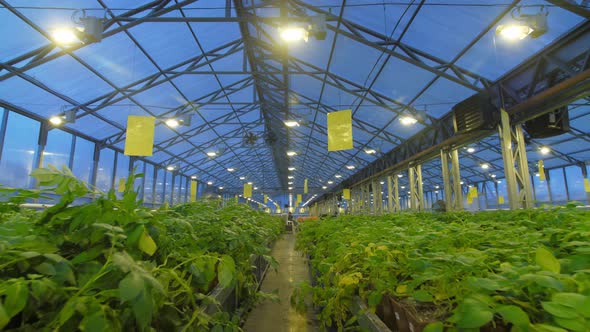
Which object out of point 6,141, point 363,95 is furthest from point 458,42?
point 6,141

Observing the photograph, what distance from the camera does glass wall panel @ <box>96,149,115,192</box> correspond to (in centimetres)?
1342

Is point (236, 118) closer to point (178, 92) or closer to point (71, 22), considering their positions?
point (178, 92)

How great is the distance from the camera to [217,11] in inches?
303

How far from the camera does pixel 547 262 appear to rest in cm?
73

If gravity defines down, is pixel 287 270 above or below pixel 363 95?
below

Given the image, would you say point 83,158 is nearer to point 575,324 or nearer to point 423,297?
point 423,297

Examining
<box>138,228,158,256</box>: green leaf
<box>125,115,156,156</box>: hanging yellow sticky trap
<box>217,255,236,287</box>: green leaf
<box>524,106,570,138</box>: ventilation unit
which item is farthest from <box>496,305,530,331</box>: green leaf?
<box>524,106,570,138</box>: ventilation unit

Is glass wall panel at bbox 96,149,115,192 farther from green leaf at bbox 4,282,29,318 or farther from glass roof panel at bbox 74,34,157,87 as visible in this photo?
green leaf at bbox 4,282,29,318

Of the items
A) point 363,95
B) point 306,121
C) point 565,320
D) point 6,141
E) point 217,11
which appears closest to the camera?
point 565,320

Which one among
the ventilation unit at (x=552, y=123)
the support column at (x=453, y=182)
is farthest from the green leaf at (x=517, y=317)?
the support column at (x=453, y=182)

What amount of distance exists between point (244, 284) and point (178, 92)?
433 inches

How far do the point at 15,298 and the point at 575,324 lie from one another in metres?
1.01

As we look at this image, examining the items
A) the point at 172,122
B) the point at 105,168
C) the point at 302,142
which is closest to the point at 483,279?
the point at 172,122

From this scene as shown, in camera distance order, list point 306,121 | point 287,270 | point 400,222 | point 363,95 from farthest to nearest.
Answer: point 306,121
point 363,95
point 287,270
point 400,222
